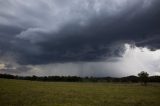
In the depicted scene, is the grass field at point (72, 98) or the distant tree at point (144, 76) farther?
the distant tree at point (144, 76)

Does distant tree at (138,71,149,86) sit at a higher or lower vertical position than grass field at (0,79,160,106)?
higher

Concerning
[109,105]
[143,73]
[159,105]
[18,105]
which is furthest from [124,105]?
[143,73]

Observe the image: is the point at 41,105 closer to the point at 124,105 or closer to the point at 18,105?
the point at 18,105

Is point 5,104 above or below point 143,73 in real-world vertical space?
below

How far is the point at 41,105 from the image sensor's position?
114 feet

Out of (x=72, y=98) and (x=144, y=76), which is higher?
(x=144, y=76)

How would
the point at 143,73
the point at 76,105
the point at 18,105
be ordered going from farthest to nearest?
the point at 143,73
the point at 76,105
the point at 18,105

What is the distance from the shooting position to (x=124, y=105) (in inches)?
1458

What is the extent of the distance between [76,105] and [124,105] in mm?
8044

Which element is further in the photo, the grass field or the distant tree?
the distant tree

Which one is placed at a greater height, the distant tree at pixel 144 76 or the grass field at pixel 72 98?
the distant tree at pixel 144 76

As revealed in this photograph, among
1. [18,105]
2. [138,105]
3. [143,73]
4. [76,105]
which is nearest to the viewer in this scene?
[18,105]

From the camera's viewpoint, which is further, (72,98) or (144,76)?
(144,76)

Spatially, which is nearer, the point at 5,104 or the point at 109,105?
the point at 5,104
